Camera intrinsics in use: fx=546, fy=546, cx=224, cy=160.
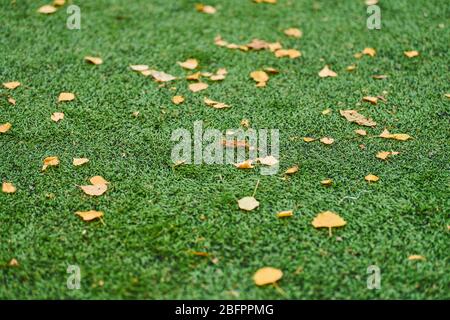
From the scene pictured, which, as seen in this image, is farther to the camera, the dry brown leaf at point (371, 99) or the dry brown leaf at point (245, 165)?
the dry brown leaf at point (371, 99)

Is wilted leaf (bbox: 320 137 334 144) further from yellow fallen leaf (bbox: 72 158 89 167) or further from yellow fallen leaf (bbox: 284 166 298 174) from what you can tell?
yellow fallen leaf (bbox: 72 158 89 167)

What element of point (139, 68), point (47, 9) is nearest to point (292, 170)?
point (139, 68)

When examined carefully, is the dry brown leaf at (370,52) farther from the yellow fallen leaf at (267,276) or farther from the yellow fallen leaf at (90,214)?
the yellow fallen leaf at (90,214)

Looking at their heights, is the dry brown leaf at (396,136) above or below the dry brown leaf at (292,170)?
above

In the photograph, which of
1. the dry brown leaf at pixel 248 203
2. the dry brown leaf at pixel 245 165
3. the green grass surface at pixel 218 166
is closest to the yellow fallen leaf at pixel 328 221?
the green grass surface at pixel 218 166

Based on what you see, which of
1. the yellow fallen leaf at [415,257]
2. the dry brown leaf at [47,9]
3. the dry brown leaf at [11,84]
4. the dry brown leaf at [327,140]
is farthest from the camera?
the dry brown leaf at [47,9]

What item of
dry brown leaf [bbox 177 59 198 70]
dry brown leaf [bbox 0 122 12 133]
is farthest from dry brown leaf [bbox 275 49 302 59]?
dry brown leaf [bbox 0 122 12 133]
